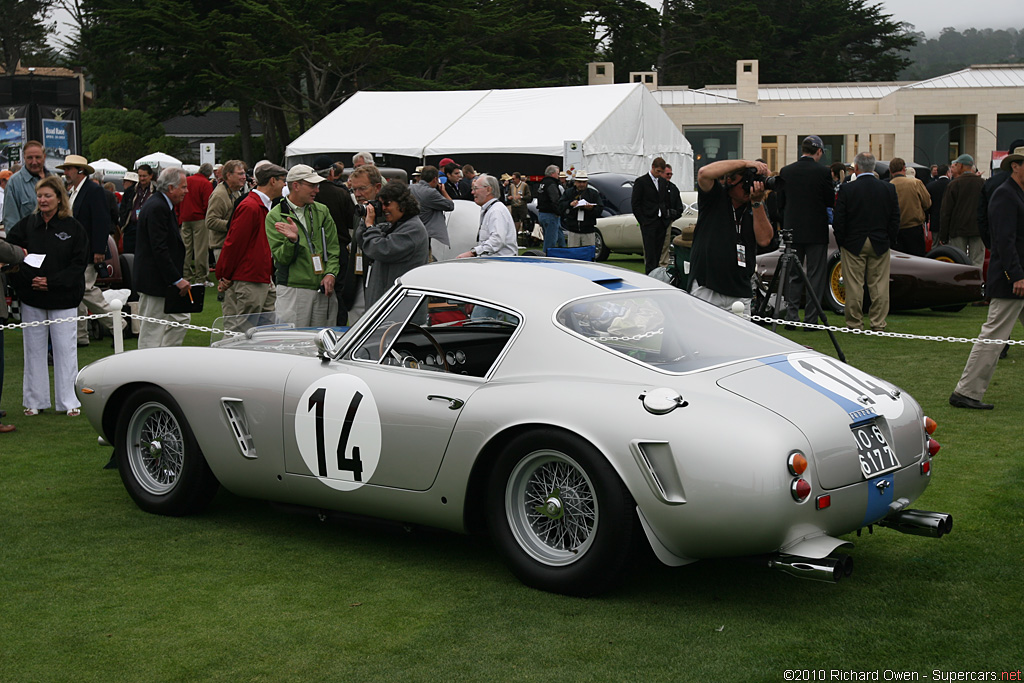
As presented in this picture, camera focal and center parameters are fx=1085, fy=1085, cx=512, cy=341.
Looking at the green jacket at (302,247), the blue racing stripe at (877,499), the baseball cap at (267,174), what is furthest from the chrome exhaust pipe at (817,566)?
the baseball cap at (267,174)

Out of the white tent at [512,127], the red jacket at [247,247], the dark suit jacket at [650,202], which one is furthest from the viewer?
the white tent at [512,127]

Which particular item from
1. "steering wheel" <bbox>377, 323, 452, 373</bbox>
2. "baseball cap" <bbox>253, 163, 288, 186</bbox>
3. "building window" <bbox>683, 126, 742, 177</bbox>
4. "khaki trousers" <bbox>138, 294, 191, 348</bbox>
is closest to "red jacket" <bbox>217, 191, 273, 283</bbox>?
"baseball cap" <bbox>253, 163, 288, 186</bbox>

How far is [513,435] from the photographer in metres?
4.51

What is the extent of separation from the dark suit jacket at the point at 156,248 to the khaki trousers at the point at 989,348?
6.26 metres

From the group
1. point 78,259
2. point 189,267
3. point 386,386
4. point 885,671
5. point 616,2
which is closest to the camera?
point 885,671

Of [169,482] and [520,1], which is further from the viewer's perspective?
[520,1]

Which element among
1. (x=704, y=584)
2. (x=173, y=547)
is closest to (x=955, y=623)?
(x=704, y=584)

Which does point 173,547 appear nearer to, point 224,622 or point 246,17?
point 224,622

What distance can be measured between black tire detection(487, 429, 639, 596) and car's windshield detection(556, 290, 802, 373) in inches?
21.2

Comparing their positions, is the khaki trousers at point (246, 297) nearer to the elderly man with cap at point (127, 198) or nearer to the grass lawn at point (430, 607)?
the grass lawn at point (430, 607)

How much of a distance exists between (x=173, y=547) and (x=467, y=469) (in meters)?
1.67

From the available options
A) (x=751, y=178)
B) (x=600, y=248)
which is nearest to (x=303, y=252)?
(x=751, y=178)

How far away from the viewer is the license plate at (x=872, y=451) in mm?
4227

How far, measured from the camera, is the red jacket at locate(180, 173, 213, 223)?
15.5m
